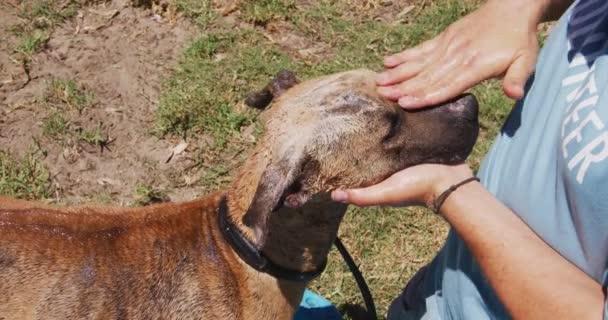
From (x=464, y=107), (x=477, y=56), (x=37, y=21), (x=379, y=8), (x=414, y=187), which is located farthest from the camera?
(x=379, y=8)

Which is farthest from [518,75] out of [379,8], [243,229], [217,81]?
[379,8]

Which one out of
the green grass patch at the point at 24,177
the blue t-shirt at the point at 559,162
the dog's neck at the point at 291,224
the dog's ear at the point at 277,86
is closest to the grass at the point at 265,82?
the green grass patch at the point at 24,177

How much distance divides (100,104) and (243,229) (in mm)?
2730

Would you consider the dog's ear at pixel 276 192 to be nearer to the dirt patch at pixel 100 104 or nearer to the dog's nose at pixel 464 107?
the dog's nose at pixel 464 107

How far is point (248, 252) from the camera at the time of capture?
347cm

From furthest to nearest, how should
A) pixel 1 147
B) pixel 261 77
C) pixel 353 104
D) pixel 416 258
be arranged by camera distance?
pixel 261 77 → pixel 1 147 → pixel 416 258 → pixel 353 104

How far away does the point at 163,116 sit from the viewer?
571 centimetres

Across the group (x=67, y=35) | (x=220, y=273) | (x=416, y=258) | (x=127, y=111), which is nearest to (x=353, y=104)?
(x=220, y=273)

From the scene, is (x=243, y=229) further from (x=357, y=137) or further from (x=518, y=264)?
(x=518, y=264)

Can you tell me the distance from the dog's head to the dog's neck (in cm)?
13

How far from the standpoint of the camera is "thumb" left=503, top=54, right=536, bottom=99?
2775mm

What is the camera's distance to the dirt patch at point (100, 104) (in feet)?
17.8

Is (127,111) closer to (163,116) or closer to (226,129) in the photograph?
(163,116)

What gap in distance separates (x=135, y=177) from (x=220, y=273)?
2.06m
